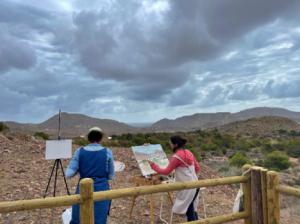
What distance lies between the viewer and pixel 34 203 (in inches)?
150

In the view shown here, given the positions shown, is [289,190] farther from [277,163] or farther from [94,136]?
[277,163]

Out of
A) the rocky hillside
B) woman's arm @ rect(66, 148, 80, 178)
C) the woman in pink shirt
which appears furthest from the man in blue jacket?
the rocky hillside

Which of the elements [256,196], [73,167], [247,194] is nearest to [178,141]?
[247,194]

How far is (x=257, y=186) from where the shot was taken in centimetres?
510

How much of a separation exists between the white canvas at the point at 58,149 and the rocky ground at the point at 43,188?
46.1 inches

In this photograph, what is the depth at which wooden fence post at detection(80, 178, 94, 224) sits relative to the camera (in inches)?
158

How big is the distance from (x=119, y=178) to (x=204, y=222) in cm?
669

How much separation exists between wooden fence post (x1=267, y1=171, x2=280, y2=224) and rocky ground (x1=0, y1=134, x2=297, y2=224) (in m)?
2.91

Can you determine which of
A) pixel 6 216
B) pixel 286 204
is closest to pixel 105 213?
pixel 6 216

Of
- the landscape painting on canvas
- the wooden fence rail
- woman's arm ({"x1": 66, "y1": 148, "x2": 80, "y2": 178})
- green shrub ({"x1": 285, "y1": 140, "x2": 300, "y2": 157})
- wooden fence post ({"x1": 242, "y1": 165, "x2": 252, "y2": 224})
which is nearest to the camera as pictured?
the wooden fence rail

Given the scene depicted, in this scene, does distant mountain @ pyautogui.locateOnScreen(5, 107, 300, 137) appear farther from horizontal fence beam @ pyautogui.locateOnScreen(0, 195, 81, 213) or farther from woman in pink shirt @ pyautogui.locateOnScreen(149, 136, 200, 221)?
horizontal fence beam @ pyautogui.locateOnScreen(0, 195, 81, 213)

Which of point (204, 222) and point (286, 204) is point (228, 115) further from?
point (204, 222)

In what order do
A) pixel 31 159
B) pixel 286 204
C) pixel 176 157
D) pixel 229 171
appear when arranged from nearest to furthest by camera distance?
pixel 176 157, pixel 286 204, pixel 31 159, pixel 229 171

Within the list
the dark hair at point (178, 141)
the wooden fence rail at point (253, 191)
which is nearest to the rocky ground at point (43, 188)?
the dark hair at point (178, 141)
